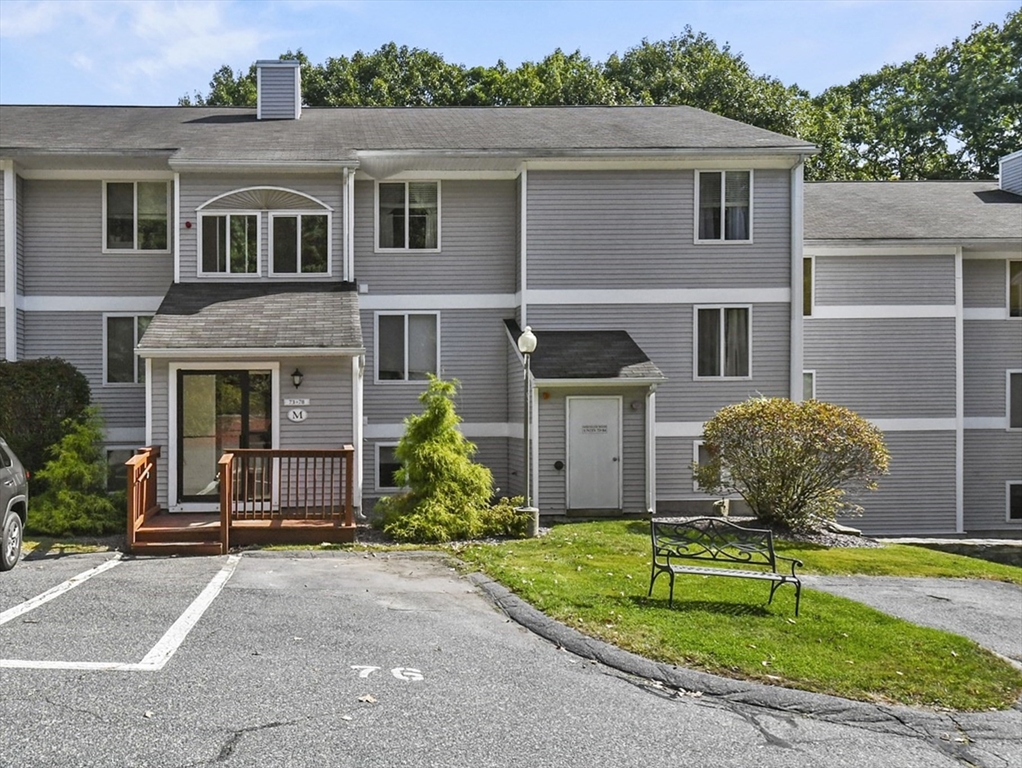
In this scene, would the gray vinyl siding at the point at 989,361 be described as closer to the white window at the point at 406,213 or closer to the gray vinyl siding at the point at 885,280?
the gray vinyl siding at the point at 885,280

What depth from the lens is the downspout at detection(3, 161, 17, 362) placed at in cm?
1468

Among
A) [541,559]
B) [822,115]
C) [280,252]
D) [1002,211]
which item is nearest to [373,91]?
[822,115]

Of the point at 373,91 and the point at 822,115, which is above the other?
the point at 373,91

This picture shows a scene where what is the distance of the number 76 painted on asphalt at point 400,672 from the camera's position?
20.0ft

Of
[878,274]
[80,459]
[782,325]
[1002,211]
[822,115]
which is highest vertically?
[822,115]

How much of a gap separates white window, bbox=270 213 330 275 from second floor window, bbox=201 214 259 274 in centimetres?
35

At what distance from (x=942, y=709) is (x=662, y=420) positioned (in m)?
10.0

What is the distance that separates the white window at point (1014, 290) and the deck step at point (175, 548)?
17340 millimetres

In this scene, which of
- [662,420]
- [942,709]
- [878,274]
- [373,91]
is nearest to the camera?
[942,709]

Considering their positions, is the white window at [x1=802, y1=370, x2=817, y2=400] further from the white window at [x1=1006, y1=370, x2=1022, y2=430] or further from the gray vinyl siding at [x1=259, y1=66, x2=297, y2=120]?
the gray vinyl siding at [x1=259, y1=66, x2=297, y2=120]

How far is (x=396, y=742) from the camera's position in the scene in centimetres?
496

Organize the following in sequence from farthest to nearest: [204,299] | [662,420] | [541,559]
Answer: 1. [662,420]
2. [204,299]
3. [541,559]

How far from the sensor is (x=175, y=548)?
10.9 meters

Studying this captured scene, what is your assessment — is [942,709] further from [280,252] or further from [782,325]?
[280,252]
